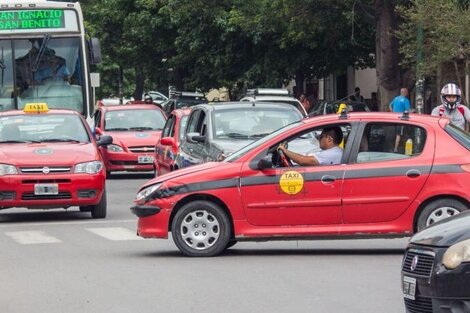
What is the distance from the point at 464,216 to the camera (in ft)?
26.9

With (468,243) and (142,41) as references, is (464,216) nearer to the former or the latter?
(468,243)

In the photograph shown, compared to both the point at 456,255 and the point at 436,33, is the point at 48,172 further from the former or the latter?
the point at 436,33

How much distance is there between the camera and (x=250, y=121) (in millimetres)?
18078

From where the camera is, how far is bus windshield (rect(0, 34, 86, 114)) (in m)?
22.2

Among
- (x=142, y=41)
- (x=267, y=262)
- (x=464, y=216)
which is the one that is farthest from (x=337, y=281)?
(x=142, y=41)

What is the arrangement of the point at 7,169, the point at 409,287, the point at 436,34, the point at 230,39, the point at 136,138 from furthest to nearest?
the point at 230,39 < the point at 136,138 < the point at 436,34 < the point at 7,169 < the point at 409,287

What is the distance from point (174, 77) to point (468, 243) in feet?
148

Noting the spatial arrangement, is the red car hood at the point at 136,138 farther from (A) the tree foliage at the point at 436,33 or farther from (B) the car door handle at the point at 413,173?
(B) the car door handle at the point at 413,173

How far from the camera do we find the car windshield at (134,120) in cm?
2751

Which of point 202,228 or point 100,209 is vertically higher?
point 202,228

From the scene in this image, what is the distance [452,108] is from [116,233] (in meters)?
6.15

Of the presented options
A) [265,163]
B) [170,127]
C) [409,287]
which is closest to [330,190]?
[265,163]

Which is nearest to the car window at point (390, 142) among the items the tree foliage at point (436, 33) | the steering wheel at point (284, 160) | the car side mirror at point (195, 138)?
the steering wheel at point (284, 160)

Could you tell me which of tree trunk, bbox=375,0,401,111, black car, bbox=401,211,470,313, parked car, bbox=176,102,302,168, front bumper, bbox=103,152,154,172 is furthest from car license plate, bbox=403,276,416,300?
tree trunk, bbox=375,0,401,111
